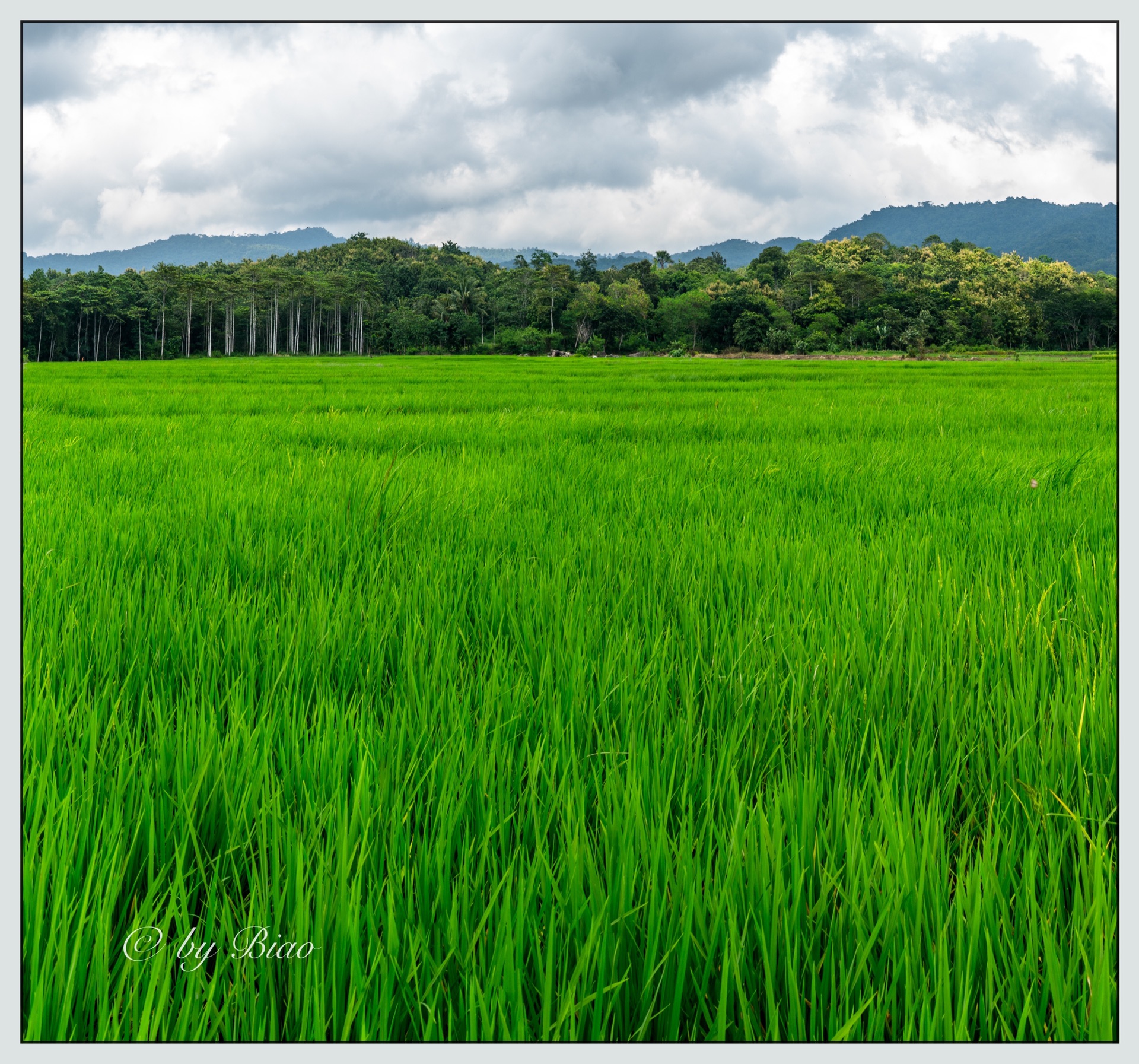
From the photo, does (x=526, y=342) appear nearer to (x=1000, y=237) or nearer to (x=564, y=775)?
(x=1000, y=237)

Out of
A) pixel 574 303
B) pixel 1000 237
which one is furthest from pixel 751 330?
pixel 1000 237

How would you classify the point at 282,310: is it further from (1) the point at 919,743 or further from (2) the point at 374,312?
(1) the point at 919,743

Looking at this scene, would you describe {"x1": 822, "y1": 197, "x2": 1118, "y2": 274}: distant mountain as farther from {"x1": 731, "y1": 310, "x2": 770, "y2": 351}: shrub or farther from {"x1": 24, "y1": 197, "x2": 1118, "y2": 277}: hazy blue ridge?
{"x1": 731, "y1": 310, "x2": 770, "y2": 351}: shrub

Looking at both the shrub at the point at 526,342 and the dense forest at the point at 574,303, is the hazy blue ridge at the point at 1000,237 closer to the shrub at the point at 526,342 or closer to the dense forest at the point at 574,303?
the dense forest at the point at 574,303

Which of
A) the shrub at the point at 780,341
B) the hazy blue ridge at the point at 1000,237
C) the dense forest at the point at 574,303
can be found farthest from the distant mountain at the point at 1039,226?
the shrub at the point at 780,341

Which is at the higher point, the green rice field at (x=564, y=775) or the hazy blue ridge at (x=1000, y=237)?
the hazy blue ridge at (x=1000, y=237)

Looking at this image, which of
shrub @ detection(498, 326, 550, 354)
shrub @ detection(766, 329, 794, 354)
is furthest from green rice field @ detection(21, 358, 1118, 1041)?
shrub @ detection(498, 326, 550, 354)

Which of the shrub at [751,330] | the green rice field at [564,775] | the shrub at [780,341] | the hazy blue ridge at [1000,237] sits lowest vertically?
the green rice field at [564,775]

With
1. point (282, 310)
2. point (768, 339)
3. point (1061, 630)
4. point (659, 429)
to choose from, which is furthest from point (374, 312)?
point (1061, 630)
